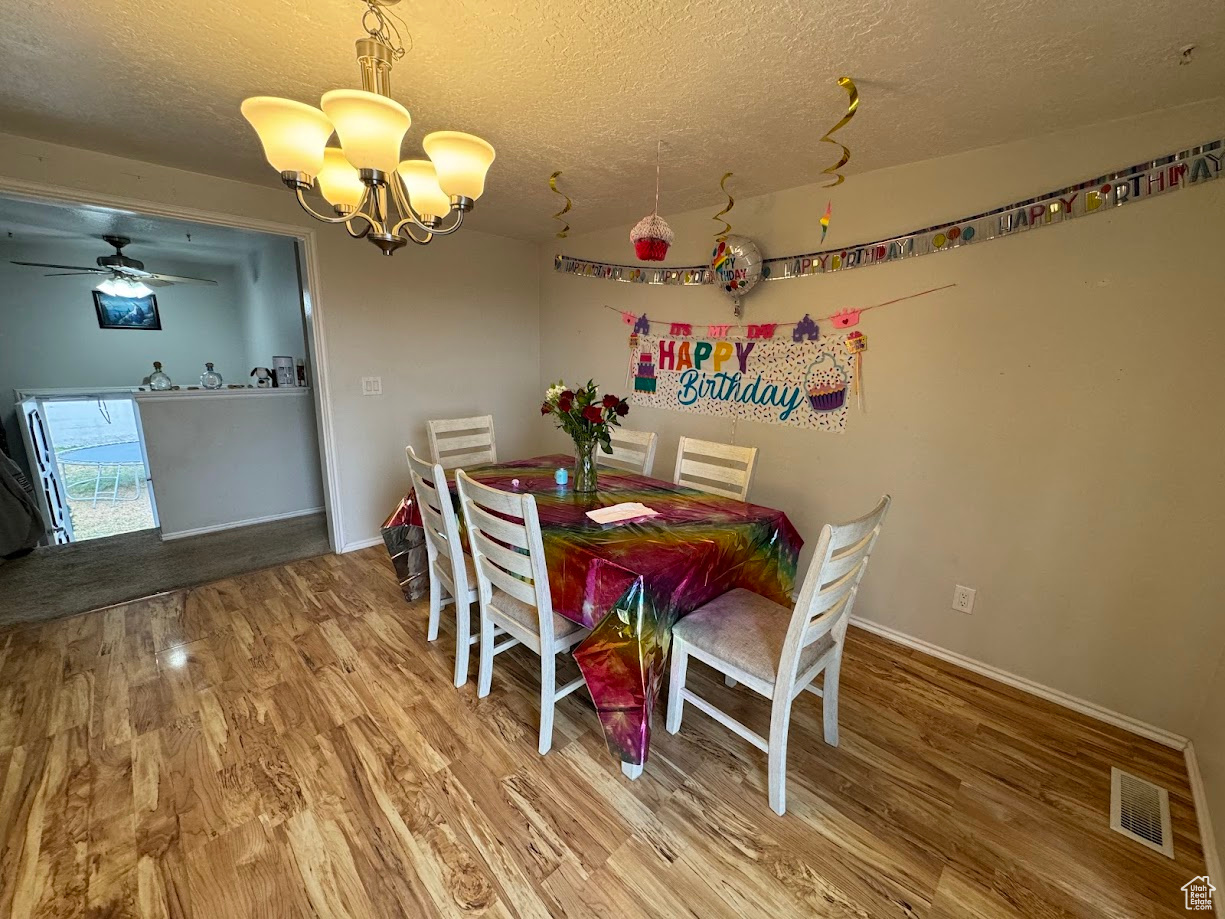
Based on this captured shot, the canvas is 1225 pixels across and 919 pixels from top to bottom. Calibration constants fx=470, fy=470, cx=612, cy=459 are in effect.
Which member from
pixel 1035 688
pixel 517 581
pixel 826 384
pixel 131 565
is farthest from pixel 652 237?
pixel 131 565

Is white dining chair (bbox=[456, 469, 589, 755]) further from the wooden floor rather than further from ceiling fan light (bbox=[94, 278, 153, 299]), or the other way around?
ceiling fan light (bbox=[94, 278, 153, 299])

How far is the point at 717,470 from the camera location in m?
2.32

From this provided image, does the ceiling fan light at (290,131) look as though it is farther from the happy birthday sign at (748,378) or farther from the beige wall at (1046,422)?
the happy birthday sign at (748,378)

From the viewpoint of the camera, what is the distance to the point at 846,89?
4.89 feet

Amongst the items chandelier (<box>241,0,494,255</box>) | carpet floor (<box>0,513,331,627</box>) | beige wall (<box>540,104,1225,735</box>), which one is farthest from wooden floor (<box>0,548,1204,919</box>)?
chandelier (<box>241,0,494,255</box>)

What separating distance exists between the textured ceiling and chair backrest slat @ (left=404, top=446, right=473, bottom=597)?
4.22ft

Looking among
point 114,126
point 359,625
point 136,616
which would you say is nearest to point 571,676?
point 359,625

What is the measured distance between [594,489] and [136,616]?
2.49 meters

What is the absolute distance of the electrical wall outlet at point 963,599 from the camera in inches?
83.1

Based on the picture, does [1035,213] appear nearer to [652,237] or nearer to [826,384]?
[826,384]

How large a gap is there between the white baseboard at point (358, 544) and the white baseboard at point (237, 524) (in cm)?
108

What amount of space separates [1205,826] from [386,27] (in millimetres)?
3281

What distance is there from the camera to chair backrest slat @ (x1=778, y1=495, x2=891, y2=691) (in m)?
1.20

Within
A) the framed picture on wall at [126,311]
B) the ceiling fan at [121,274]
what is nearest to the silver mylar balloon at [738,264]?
the ceiling fan at [121,274]
